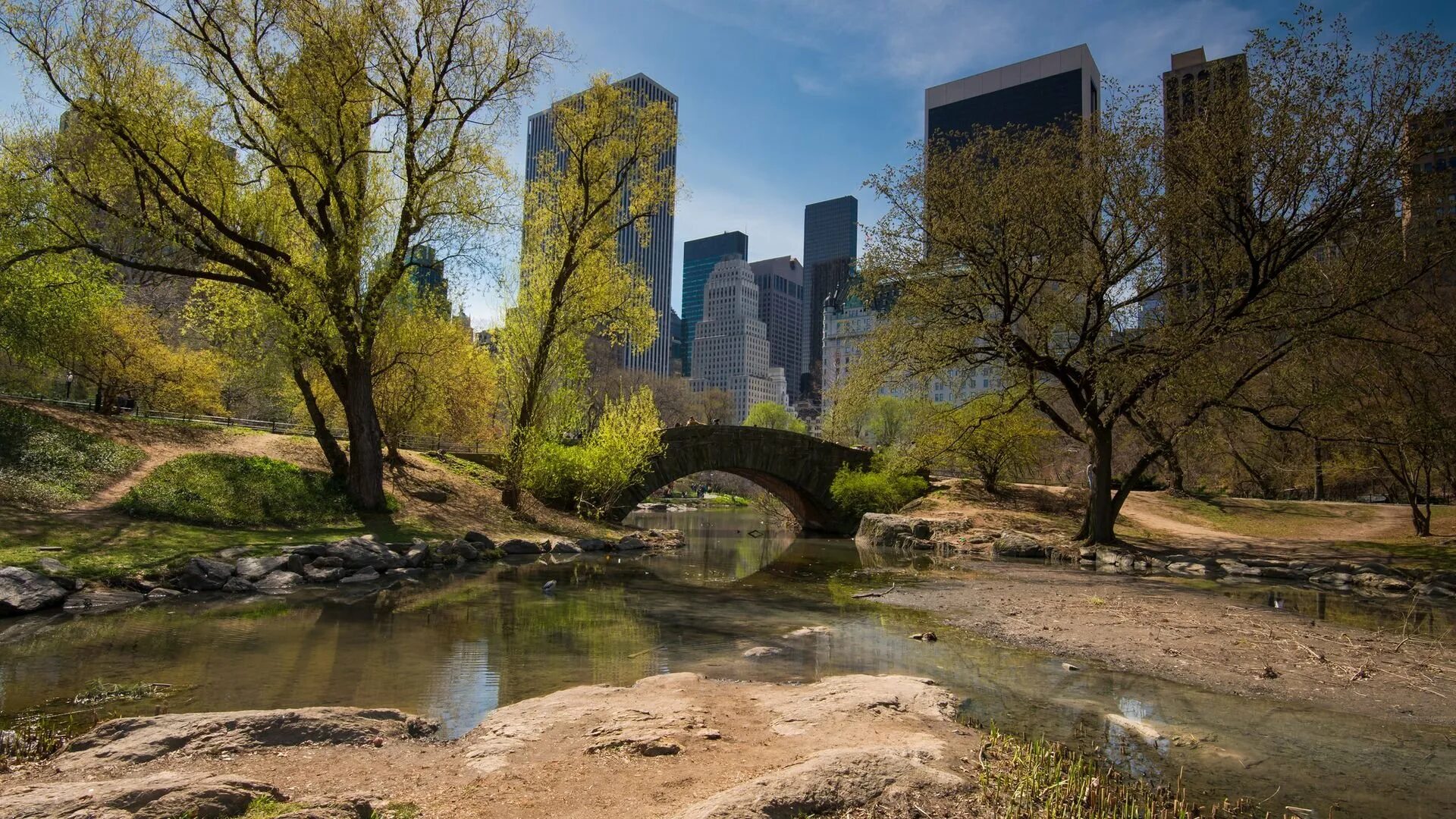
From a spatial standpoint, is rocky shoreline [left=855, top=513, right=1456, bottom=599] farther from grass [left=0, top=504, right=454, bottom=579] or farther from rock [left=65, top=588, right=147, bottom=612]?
rock [left=65, top=588, right=147, bottom=612]

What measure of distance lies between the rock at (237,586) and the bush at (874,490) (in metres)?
24.5

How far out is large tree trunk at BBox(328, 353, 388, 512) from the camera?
69.7ft

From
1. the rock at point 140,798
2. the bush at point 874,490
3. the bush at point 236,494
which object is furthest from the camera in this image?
the bush at point 874,490

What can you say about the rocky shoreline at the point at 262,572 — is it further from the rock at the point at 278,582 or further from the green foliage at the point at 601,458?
the green foliage at the point at 601,458

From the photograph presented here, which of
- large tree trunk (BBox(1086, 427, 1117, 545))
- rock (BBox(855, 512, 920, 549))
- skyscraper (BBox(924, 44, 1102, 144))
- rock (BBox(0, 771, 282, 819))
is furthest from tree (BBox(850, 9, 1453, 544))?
skyscraper (BBox(924, 44, 1102, 144))

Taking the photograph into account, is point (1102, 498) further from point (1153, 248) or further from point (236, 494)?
point (236, 494)

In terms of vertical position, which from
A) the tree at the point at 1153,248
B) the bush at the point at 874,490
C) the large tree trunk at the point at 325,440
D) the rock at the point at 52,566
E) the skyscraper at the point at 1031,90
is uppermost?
the skyscraper at the point at 1031,90

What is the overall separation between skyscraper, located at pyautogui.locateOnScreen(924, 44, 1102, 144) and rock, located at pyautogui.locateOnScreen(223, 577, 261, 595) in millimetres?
146100

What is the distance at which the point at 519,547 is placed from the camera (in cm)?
2181

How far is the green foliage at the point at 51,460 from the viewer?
16.3 metres

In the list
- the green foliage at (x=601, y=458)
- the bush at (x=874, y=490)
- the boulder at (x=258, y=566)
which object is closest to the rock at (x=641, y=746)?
the boulder at (x=258, y=566)

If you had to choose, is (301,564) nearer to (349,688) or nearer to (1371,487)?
(349,688)

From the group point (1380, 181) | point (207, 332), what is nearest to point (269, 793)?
point (207, 332)

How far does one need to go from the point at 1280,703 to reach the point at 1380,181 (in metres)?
18.3
